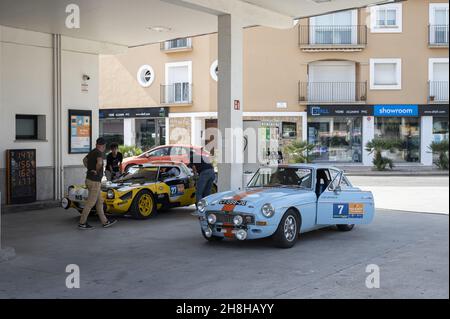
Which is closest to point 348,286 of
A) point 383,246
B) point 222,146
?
point 383,246

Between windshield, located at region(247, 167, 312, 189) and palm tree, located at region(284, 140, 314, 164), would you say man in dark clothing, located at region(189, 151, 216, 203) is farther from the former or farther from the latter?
palm tree, located at region(284, 140, 314, 164)

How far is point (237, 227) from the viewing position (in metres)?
8.81

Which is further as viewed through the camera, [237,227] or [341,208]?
[341,208]

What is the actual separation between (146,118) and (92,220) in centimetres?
Result: 2495

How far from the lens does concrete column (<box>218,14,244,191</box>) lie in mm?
12133

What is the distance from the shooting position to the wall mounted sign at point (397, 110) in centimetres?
3281

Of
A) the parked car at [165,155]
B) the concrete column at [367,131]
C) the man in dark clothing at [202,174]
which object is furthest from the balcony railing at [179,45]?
the man in dark clothing at [202,174]

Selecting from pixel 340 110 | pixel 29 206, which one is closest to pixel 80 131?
pixel 29 206

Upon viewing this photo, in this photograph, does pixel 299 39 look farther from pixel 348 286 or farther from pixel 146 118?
pixel 348 286

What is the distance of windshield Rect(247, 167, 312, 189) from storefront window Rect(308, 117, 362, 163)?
23659mm

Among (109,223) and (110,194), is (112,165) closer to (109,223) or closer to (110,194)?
(110,194)

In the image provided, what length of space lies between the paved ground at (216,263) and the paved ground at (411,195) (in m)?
2.43

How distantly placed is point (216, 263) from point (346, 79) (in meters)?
27.4

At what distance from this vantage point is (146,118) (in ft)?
121
